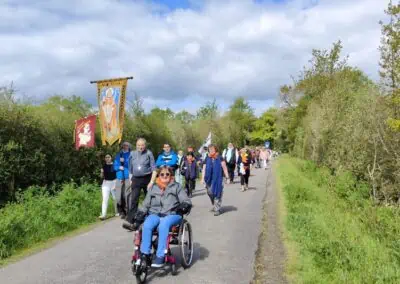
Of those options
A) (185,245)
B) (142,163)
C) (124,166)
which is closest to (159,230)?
(185,245)

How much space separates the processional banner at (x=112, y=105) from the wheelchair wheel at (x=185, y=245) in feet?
23.9

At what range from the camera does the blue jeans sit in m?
6.35

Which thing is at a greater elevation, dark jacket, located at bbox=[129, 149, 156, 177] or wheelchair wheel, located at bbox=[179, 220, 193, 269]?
dark jacket, located at bbox=[129, 149, 156, 177]

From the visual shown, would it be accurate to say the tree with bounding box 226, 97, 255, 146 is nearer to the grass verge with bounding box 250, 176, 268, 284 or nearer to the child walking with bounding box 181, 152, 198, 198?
the child walking with bounding box 181, 152, 198, 198

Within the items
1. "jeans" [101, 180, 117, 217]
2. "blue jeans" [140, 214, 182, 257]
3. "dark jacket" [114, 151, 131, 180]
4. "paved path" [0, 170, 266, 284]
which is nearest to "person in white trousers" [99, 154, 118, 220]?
"jeans" [101, 180, 117, 217]

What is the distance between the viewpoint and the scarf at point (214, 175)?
40.2 ft

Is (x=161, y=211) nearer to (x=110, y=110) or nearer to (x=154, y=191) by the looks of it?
(x=154, y=191)

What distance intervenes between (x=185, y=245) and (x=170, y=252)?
0.87 ft

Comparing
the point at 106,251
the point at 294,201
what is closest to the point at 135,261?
the point at 106,251

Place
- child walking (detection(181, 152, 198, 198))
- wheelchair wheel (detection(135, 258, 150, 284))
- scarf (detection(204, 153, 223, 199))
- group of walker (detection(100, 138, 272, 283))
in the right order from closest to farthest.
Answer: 1. wheelchair wheel (detection(135, 258, 150, 284))
2. group of walker (detection(100, 138, 272, 283))
3. scarf (detection(204, 153, 223, 199))
4. child walking (detection(181, 152, 198, 198))

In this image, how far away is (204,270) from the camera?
6.92 meters

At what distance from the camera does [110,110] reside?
547 inches

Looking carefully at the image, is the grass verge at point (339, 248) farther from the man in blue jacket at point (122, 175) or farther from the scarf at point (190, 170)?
the man in blue jacket at point (122, 175)

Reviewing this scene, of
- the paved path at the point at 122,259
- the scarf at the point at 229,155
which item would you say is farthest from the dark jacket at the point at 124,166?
the scarf at the point at 229,155
